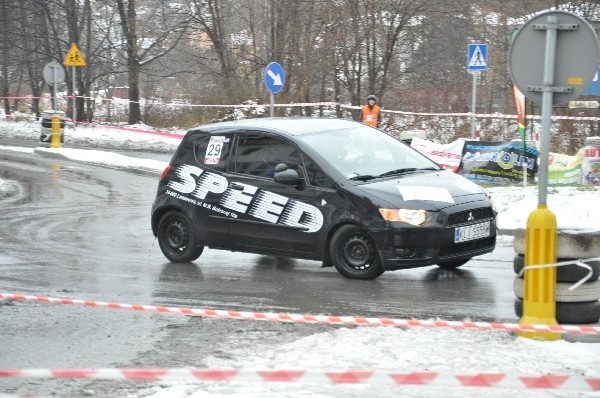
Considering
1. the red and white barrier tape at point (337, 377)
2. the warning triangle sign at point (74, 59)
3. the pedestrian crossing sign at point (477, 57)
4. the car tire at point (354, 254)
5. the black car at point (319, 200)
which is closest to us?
the red and white barrier tape at point (337, 377)

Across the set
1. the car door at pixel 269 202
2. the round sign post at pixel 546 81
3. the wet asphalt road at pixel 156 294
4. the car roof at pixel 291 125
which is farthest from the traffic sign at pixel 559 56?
the car roof at pixel 291 125

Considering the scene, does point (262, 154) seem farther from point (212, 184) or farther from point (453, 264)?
point (453, 264)

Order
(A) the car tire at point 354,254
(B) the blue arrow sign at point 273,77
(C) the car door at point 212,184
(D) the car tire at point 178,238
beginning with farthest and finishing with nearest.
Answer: (B) the blue arrow sign at point 273,77 → (D) the car tire at point 178,238 → (C) the car door at point 212,184 → (A) the car tire at point 354,254

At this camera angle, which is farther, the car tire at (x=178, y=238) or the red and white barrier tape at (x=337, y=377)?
the car tire at (x=178, y=238)

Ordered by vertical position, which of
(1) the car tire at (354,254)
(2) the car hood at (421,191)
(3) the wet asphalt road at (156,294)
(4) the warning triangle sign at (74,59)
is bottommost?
(3) the wet asphalt road at (156,294)

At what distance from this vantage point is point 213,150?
11562mm

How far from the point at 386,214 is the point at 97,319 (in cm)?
304

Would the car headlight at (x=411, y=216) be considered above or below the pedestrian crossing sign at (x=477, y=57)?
below

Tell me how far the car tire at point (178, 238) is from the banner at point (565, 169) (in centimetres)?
842

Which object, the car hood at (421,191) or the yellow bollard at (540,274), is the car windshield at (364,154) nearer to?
the car hood at (421,191)

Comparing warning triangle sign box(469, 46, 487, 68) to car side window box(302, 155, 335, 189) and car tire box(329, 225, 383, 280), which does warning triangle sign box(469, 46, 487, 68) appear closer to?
car side window box(302, 155, 335, 189)

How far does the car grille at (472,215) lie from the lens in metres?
9.88

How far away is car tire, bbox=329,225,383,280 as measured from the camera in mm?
10133

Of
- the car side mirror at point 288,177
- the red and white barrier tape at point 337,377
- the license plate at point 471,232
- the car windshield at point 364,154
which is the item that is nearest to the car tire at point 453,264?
the license plate at point 471,232
